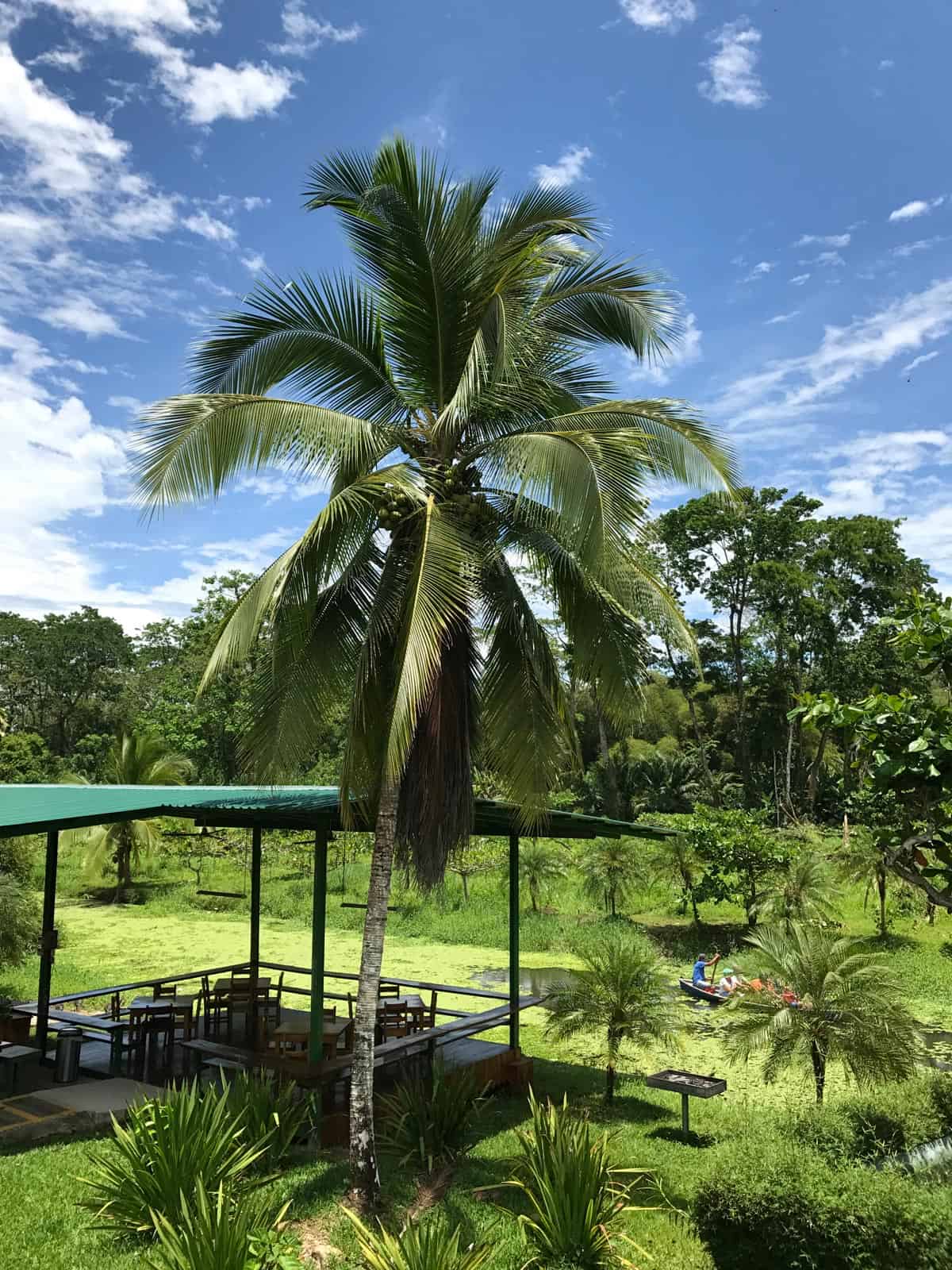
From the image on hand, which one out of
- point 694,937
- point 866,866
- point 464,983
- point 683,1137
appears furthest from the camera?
point 694,937

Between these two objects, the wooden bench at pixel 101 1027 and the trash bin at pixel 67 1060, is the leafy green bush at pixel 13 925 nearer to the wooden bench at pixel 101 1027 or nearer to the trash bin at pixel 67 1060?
the wooden bench at pixel 101 1027

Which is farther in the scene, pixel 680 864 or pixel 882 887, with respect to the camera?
pixel 680 864

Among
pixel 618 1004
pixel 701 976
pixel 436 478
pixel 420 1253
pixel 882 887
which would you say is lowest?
pixel 701 976

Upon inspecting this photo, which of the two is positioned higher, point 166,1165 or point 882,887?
point 882,887

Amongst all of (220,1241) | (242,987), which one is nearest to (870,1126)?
(220,1241)

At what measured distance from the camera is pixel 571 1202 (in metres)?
5.65

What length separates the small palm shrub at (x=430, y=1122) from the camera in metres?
7.49

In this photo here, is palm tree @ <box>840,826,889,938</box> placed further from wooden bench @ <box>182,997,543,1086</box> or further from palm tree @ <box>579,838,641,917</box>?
wooden bench @ <box>182,997,543,1086</box>

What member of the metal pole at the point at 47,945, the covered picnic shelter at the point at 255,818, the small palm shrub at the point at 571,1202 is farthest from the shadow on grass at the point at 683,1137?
the metal pole at the point at 47,945

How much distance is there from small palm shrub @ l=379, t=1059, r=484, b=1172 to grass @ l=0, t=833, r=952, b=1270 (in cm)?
18

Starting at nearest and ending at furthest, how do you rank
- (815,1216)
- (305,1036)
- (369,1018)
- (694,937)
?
(815,1216) → (369,1018) → (305,1036) → (694,937)

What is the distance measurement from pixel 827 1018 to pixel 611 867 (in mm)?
12760

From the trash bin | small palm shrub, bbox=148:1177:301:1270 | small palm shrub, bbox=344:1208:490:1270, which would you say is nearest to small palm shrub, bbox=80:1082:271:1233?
small palm shrub, bbox=148:1177:301:1270

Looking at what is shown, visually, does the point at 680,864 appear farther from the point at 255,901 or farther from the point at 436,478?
the point at 436,478
